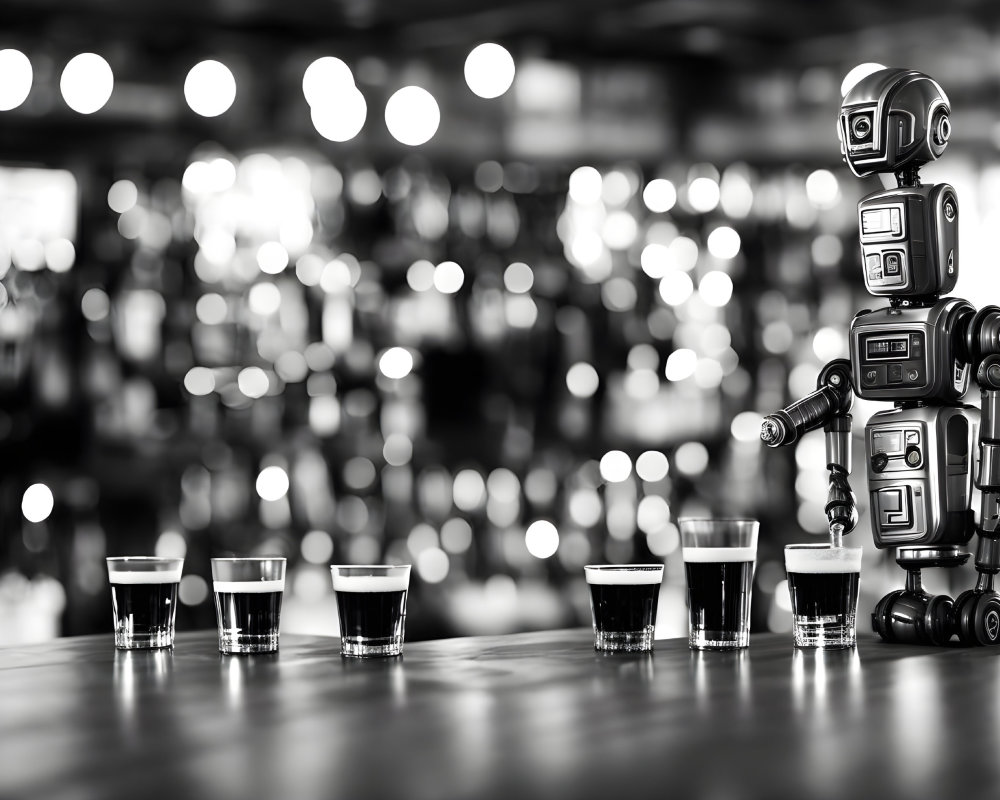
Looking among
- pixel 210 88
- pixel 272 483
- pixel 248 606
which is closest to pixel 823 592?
pixel 248 606

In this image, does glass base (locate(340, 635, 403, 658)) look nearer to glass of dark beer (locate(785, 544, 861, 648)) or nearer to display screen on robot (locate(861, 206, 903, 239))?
glass of dark beer (locate(785, 544, 861, 648))

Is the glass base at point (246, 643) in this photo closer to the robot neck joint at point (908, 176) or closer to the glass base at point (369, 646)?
the glass base at point (369, 646)

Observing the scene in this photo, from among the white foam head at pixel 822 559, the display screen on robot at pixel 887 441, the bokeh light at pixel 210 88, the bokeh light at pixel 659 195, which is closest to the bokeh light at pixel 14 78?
the bokeh light at pixel 210 88

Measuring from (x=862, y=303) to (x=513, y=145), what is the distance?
1257 mm

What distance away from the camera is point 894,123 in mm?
1374

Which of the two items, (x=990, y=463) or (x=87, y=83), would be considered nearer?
(x=990, y=463)

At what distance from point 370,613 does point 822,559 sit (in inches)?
16.7

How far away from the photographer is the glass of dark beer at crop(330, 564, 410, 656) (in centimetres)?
112

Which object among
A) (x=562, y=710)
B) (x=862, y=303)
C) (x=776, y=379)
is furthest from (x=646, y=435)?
(x=562, y=710)

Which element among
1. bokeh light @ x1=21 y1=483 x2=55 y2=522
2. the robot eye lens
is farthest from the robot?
bokeh light @ x1=21 y1=483 x2=55 y2=522

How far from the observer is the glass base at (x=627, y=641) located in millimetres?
1172

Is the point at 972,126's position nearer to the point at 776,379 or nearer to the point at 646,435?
the point at 776,379

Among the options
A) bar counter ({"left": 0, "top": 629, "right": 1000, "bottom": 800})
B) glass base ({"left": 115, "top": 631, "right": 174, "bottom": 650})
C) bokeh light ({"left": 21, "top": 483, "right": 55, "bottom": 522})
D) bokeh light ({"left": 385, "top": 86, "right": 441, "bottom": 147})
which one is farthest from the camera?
bokeh light ({"left": 385, "top": 86, "right": 441, "bottom": 147})

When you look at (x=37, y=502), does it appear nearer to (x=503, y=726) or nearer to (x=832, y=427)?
(x=832, y=427)
